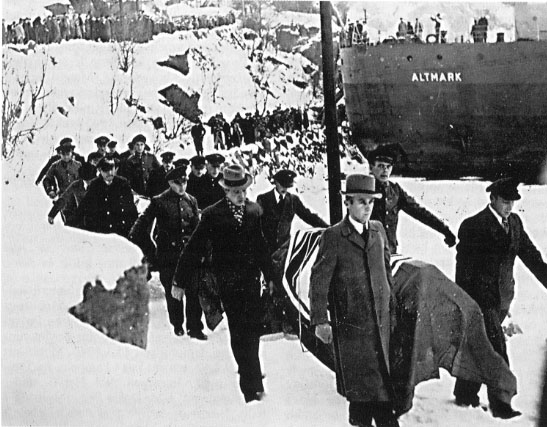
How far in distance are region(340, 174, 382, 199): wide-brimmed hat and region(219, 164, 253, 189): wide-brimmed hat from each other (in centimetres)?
39

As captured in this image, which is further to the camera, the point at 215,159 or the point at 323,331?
the point at 215,159

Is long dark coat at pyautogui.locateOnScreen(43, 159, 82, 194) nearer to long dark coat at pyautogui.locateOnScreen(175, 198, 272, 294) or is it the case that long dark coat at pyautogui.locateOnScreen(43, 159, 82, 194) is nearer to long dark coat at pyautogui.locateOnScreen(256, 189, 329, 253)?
long dark coat at pyautogui.locateOnScreen(175, 198, 272, 294)

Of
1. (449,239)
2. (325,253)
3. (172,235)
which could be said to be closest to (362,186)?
(325,253)

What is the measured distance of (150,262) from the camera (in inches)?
127

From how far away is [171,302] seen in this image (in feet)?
10.5

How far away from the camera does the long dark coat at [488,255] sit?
3.13 meters

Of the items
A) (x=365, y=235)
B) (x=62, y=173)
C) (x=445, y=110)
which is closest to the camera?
(x=365, y=235)

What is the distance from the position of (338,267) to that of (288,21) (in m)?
0.99

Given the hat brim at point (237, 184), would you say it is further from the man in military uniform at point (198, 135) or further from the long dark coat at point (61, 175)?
the long dark coat at point (61, 175)

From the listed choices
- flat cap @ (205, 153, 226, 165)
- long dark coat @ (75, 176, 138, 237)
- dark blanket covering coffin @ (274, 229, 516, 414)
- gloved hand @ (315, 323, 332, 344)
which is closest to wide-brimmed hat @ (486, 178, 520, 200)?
dark blanket covering coffin @ (274, 229, 516, 414)

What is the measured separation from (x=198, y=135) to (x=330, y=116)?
540mm

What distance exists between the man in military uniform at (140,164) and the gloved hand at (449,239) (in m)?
1.20

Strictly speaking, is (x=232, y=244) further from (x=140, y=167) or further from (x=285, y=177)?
(x=140, y=167)

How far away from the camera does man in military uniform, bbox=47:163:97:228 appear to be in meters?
3.27
